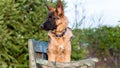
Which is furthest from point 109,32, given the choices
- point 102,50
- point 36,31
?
point 36,31

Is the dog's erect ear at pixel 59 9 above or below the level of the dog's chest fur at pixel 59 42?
above

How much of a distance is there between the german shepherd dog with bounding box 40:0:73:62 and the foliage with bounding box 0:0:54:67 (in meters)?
0.95

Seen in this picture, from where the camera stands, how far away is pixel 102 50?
11.1m

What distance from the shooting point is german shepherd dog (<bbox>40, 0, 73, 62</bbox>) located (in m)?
3.16

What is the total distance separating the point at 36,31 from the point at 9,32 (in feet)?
1.16

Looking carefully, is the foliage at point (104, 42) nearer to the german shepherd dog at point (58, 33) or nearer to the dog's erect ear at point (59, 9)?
the german shepherd dog at point (58, 33)

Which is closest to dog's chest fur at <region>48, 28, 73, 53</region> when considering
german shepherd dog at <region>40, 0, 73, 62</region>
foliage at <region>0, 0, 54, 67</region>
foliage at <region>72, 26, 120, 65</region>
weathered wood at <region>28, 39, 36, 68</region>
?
german shepherd dog at <region>40, 0, 73, 62</region>

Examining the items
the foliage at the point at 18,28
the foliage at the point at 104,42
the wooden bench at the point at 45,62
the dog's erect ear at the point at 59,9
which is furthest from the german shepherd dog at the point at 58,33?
the foliage at the point at 104,42

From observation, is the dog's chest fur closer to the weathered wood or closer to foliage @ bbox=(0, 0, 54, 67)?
the weathered wood

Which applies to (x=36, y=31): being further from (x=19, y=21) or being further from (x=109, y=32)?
(x=109, y=32)

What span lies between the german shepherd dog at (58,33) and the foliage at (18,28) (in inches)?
37.4

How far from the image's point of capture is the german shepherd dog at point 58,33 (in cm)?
316

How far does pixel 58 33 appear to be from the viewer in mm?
3188

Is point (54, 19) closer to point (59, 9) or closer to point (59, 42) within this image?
point (59, 9)
